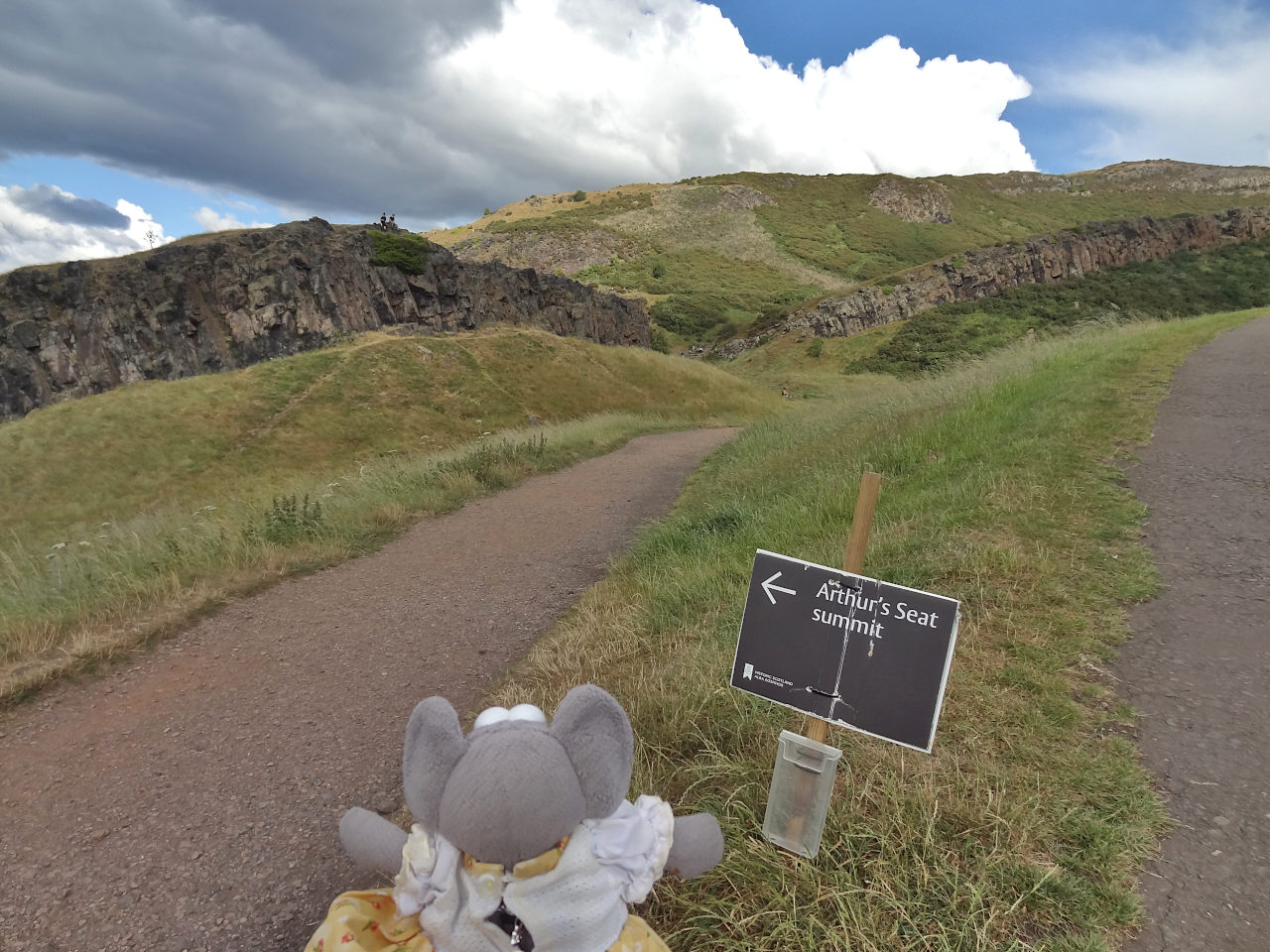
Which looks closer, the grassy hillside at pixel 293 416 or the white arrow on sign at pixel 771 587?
the white arrow on sign at pixel 771 587

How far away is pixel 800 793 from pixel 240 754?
301cm

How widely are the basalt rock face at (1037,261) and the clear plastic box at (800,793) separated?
134 feet

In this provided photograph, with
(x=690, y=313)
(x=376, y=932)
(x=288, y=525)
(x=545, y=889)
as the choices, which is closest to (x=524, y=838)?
(x=545, y=889)

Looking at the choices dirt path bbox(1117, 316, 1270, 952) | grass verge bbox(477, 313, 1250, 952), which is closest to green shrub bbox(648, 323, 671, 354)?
grass verge bbox(477, 313, 1250, 952)

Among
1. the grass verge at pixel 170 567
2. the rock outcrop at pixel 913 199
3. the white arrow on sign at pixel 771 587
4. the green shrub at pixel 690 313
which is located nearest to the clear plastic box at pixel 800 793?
the white arrow on sign at pixel 771 587

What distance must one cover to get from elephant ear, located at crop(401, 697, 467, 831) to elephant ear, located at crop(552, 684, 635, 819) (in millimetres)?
255

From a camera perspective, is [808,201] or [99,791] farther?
[808,201]

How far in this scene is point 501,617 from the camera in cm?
559

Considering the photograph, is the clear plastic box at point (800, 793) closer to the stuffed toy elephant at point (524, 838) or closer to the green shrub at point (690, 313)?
the stuffed toy elephant at point (524, 838)

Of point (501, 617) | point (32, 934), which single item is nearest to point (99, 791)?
point (32, 934)

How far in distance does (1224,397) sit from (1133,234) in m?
38.8

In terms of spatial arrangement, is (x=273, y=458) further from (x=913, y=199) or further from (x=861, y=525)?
(x=913, y=199)

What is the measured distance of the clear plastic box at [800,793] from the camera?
6.75ft

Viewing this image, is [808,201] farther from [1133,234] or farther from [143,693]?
[143,693]
